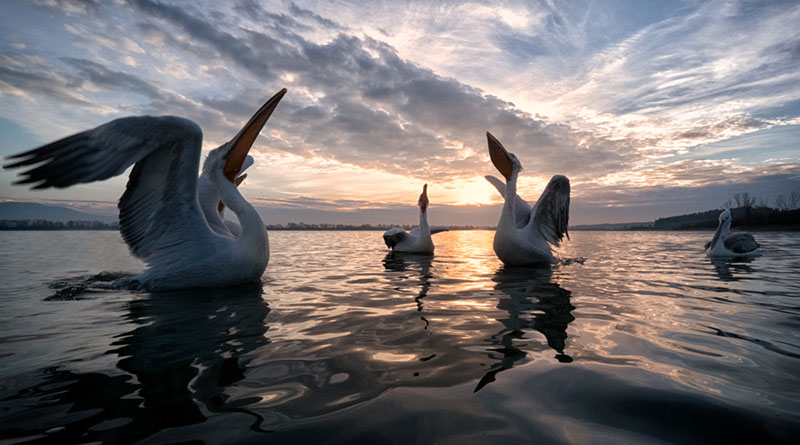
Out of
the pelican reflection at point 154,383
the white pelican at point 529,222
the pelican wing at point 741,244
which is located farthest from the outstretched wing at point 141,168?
the pelican wing at point 741,244

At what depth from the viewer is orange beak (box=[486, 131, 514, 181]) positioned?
24.8 feet

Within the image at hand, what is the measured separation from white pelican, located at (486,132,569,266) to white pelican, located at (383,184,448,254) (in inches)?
124

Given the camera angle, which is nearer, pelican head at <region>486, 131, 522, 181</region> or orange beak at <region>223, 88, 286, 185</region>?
orange beak at <region>223, 88, 286, 185</region>

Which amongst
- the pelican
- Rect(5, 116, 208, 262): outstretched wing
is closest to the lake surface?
the pelican

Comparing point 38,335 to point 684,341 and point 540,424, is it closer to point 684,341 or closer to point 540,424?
point 540,424

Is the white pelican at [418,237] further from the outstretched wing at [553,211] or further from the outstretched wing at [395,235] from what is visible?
the outstretched wing at [553,211]

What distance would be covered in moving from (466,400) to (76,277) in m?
7.47

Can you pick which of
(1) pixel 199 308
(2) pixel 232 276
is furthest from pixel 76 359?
(2) pixel 232 276

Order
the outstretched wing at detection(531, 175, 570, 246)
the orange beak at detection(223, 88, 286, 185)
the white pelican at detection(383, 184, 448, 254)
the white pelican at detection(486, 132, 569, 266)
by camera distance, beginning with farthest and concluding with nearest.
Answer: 1. the white pelican at detection(383, 184, 448, 254)
2. the outstretched wing at detection(531, 175, 570, 246)
3. the white pelican at detection(486, 132, 569, 266)
4. the orange beak at detection(223, 88, 286, 185)

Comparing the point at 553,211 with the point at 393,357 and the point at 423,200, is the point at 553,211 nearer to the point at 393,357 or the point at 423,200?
the point at 423,200

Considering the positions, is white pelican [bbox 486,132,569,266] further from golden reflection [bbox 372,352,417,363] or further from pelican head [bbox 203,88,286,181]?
golden reflection [bbox 372,352,417,363]

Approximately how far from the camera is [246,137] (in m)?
5.03

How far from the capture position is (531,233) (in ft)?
25.3

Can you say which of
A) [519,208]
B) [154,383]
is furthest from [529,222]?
[154,383]
